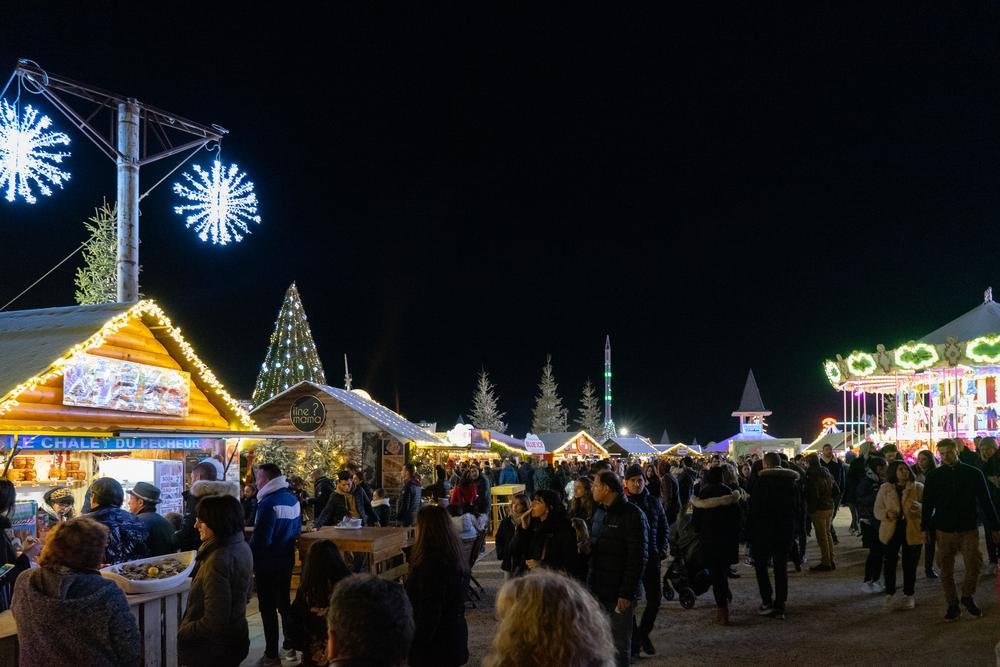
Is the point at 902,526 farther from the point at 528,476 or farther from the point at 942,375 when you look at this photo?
the point at 942,375

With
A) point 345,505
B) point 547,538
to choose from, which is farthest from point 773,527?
point 345,505

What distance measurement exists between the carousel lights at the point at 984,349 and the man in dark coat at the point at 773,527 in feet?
46.6

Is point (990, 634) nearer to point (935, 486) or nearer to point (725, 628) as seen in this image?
point (935, 486)

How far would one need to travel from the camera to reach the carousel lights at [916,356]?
64.7ft

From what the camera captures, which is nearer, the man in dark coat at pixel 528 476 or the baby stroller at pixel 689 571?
the baby stroller at pixel 689 571

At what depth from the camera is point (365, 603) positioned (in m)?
2.30

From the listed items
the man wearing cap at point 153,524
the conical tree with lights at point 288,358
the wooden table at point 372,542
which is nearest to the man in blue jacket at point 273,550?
the wooden table at point 372,542

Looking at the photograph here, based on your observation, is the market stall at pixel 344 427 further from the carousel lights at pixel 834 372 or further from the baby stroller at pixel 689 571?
the carousel lights at pixel 834 372

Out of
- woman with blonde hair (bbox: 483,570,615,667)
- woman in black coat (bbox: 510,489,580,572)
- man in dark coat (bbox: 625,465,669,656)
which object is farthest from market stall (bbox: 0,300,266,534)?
woman with blonde hair (bbox: 483,570,615,667)

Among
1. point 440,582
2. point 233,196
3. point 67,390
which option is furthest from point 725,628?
point 233,196

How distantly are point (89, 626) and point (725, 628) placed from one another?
5.91 m

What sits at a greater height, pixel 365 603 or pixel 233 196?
pixel 233 196

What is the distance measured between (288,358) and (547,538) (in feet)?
95.0

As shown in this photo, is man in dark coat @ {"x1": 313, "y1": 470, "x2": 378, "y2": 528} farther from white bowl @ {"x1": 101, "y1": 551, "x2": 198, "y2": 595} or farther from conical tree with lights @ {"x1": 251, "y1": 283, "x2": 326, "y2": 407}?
conical tree with lights @ {"x1": 251, "y1": 283, "x2": 326, "y2": 407}
